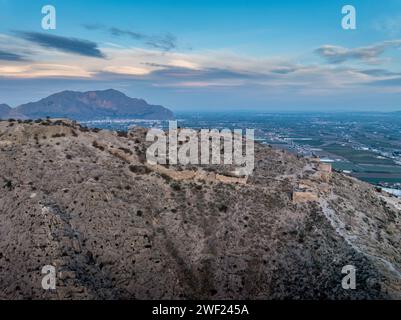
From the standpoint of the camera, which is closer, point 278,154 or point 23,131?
point 23,131

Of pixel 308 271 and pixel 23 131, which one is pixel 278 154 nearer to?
pixel 308 271
